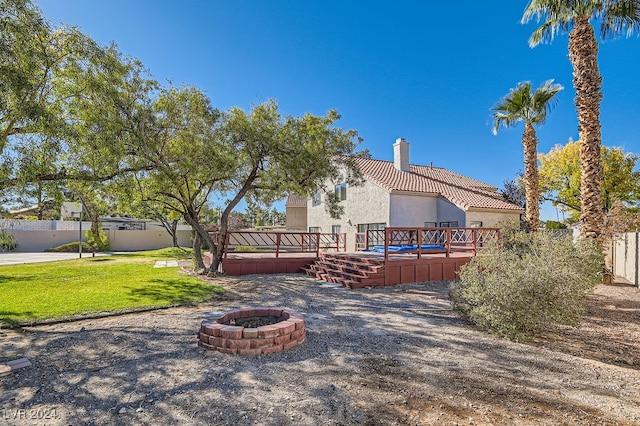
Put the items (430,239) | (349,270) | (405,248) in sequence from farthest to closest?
(430,239) → (405,248) → (349,270)

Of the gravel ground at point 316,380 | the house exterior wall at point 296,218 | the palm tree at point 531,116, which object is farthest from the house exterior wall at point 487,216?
the house exterior wall at point 296,218

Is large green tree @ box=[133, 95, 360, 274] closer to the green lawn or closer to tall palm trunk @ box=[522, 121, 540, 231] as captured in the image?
the green lawn

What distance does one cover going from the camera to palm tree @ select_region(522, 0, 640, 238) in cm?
1207

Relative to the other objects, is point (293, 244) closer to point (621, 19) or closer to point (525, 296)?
point (525, 296)

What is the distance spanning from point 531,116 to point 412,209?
8.03 m

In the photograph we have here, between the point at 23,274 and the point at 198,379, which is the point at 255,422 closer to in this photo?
the point at 198,379

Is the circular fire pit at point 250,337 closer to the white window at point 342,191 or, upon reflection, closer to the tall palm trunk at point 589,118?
the tall palm trunk at point 589,118

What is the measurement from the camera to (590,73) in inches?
488

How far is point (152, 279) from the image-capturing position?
12766 mm

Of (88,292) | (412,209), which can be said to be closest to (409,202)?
(412,209)

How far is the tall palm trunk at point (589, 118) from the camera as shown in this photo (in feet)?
40.2

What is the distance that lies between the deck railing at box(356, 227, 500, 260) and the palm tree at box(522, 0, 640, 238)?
11.4 feet

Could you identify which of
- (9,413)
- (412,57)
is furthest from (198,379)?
(412,57)

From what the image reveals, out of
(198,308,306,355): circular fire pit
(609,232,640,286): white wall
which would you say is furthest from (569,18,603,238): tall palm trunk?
(198,308,306,355): circular fire pit
